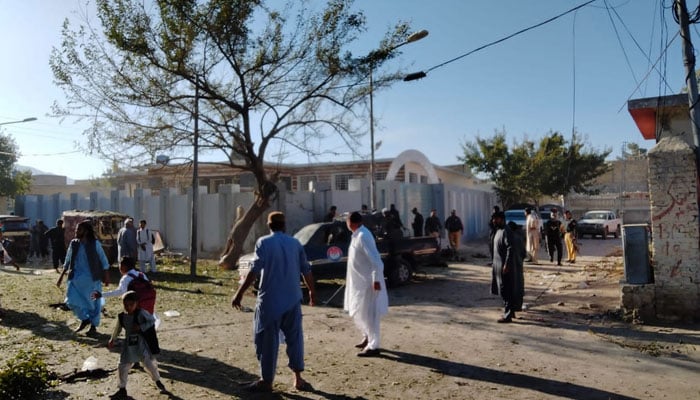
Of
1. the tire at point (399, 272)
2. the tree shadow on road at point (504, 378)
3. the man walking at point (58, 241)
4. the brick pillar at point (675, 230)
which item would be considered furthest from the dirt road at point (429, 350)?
Result: the man walking at point (58, 241)

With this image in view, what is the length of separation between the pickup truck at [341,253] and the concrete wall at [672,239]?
17.2 ft

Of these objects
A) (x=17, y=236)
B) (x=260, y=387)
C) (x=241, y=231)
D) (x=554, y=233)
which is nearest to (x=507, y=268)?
(x=260, y=387)

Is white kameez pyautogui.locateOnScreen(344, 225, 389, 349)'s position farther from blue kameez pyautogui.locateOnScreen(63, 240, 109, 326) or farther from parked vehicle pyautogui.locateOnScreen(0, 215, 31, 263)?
parked vehicle pyautogui.locateOnScreen(0, 215, 31, 263)

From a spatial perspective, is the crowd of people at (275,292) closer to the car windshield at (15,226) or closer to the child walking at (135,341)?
the child walking at (135,341)

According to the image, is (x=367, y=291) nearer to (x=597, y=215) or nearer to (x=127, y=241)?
(x=127, y=241)

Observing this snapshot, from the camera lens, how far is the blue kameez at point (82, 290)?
319 inches

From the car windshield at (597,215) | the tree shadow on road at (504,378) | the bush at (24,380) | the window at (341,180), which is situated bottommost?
the tree shadow on road at (504,378)

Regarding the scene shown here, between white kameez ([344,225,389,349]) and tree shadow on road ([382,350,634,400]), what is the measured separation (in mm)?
425

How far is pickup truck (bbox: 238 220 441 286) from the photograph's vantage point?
11.4 metres

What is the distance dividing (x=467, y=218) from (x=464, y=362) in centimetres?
2200

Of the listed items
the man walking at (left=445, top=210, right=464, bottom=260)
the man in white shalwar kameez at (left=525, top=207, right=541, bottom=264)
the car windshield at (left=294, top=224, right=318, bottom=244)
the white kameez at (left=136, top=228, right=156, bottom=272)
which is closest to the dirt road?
the car windshield at (left=294, top=224, right=318, bottom=244)

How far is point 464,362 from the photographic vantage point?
6.39m

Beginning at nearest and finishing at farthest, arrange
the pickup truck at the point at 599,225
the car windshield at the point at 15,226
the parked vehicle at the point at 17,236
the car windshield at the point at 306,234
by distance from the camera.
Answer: the car windshield at the point at 306,234
the parked vehicle at the point at 17,236
the car windshield at the point at 15,226
the pickup truck at the point at 599,225

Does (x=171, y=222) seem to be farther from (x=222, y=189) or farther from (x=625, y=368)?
(x=625, y=368)
